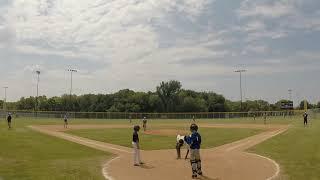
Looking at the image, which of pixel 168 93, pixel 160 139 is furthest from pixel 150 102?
pixel 160 139

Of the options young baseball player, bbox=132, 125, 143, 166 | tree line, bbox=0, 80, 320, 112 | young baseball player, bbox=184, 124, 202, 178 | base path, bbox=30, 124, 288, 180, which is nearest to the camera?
young baseball player, bbox=184, 124, 202, 178

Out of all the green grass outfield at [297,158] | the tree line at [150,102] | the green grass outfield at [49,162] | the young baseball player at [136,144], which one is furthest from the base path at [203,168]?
the tree line at [150,102]

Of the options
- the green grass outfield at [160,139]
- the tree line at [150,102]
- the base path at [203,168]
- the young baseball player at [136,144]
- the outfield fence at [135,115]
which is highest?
the tree line at [150,102]

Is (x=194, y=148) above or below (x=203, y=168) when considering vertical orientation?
above

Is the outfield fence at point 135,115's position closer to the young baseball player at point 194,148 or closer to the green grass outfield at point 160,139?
the green grass outfield at point 160,139

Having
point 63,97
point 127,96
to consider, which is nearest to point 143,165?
point 127,96

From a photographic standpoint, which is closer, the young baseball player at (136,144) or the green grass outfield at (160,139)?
the young baseball player at (136,144)

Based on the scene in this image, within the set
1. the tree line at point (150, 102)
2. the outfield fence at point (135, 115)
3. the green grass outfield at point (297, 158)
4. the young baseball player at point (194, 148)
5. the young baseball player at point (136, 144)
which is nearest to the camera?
the young baseball player at point (194, 148)

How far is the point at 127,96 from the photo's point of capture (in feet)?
495

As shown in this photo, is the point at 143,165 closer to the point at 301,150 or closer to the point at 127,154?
the point at 127,154

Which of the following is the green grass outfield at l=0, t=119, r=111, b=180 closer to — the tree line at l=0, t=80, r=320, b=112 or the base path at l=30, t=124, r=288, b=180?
the base path at l=30, t=124, r=288, b=180

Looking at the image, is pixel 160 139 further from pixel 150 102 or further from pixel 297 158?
pixel 150 102

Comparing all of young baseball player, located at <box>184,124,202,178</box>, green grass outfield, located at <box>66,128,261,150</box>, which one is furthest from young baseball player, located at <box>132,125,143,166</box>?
green grass outfield, located at <box>66,128,261,150</box>

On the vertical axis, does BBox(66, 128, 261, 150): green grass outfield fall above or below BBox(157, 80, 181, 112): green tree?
below
